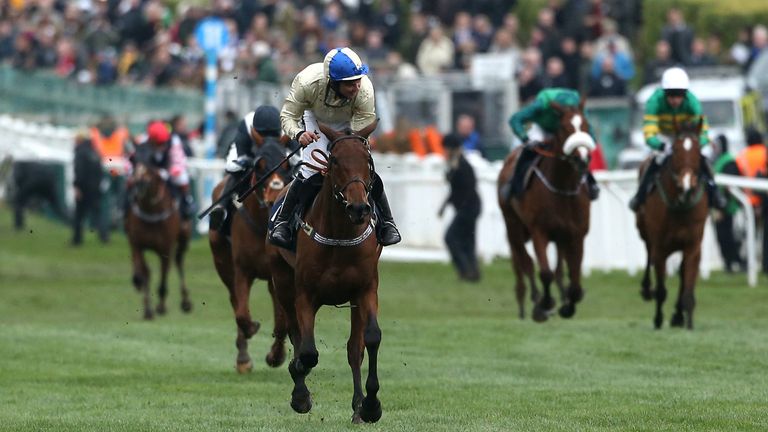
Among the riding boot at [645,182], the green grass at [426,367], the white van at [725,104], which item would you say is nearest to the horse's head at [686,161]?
the riding boot at [645,182]

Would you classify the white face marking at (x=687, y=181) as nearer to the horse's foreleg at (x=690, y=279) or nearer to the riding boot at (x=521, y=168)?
the horse's foreleg at (x=690, y=279)

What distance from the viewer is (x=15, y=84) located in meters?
36.2

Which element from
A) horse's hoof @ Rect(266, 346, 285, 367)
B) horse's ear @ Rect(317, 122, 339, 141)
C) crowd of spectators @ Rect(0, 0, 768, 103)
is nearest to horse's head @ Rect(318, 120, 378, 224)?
horse's ear @ Rect(317, 122, 339, 141)

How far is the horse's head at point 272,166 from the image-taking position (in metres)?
12.1

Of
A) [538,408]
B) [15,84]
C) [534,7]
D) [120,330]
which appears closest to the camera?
[538,408]

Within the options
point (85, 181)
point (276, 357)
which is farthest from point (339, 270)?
point (85, 181)

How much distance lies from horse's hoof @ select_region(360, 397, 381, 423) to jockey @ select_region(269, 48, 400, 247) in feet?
3.09

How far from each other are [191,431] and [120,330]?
659 cm

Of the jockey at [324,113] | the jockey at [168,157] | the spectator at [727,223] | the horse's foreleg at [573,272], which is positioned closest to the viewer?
the jockey at [324,113]

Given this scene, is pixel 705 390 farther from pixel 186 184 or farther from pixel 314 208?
pixel 186 184

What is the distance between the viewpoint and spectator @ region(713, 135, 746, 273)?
812 inches

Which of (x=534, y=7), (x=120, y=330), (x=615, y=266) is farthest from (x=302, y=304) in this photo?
(x=534, y=7)

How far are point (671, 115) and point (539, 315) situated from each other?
209cm

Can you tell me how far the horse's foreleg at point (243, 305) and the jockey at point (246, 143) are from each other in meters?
0.62
